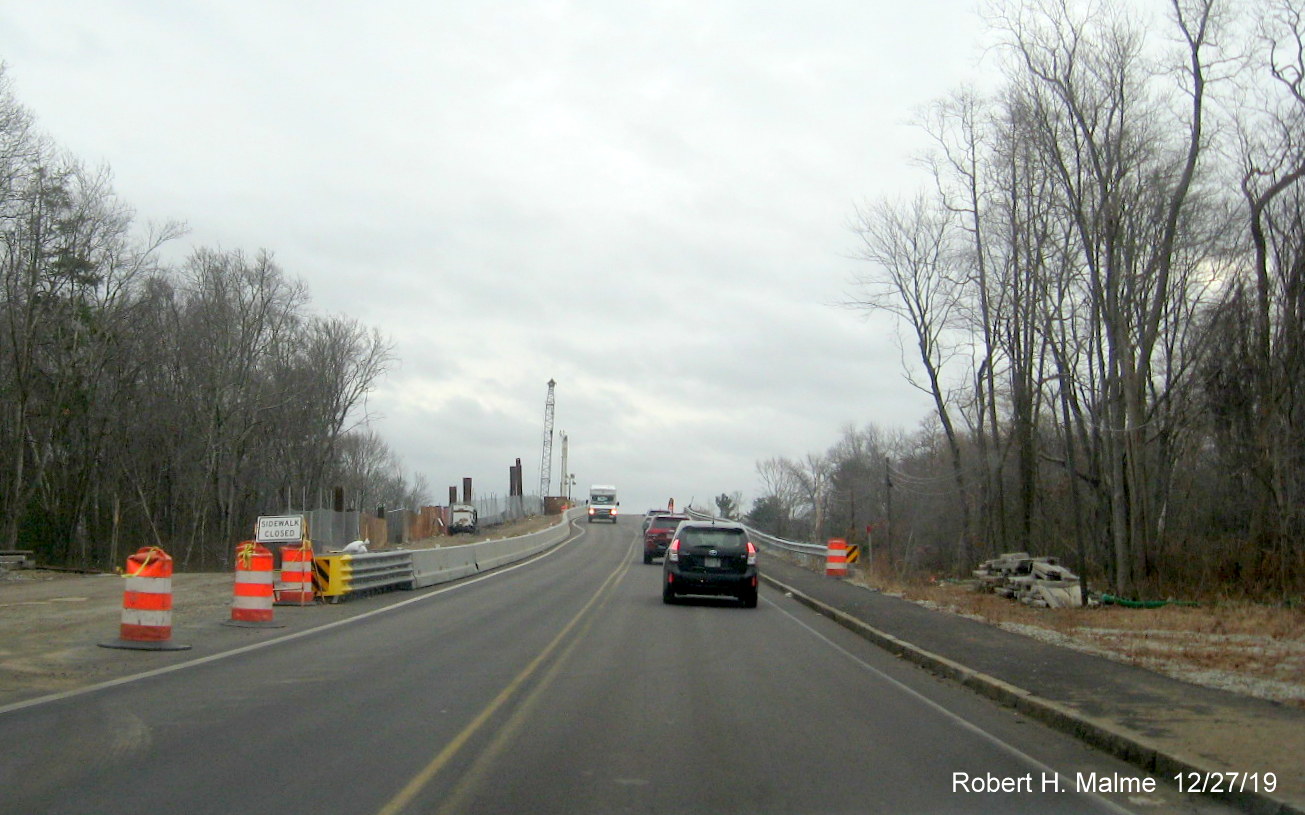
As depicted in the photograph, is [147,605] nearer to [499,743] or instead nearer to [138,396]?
[499,743]

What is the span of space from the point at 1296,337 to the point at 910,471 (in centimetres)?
5130

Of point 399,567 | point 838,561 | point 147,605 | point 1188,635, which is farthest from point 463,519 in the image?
point 1188,635

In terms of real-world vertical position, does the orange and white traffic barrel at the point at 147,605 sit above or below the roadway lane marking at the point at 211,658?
above

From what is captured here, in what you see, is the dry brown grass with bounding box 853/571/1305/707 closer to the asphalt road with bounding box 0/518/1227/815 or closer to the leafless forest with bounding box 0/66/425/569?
the asphalt road with bounding box 0/518/1227/815

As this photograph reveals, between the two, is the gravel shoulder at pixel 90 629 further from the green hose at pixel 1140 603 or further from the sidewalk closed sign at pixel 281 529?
the green hose at pixel 1140 603

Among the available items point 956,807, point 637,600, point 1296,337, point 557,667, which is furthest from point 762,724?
point 1296,337

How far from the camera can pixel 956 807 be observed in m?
6.54

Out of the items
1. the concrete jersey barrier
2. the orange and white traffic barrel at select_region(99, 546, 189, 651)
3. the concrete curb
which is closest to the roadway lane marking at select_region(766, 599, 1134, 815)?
the concrete curb

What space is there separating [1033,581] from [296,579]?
15.0 m

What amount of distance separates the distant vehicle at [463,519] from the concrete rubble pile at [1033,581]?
45.9 meters

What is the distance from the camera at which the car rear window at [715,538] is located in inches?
842

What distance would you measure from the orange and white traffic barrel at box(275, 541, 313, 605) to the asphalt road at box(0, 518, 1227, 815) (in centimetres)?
533

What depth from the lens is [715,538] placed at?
21.5 meters

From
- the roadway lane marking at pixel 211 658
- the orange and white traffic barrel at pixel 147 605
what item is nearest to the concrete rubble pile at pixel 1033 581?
the roadway lane marking at pixel 211 658
